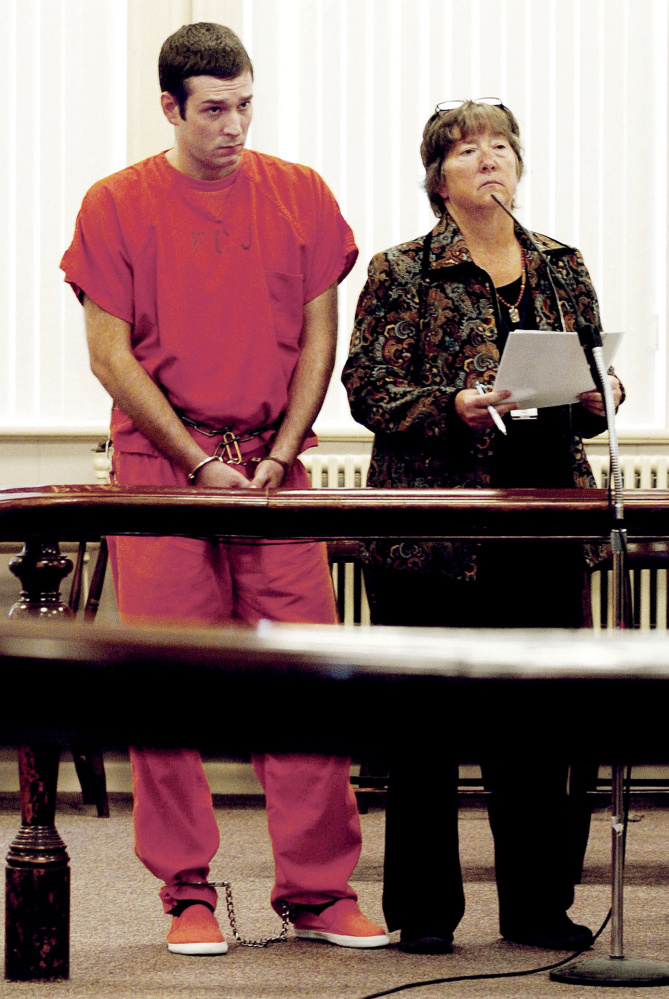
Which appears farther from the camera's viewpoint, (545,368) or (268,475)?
(268,475)

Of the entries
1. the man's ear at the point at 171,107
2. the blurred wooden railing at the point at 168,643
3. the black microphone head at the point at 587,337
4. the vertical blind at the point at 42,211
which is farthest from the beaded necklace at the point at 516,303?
the vertical blind at the point at 42,211

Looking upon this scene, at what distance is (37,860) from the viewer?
201 centimetres

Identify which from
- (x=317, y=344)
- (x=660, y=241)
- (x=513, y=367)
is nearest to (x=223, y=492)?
(x=513, y=367)

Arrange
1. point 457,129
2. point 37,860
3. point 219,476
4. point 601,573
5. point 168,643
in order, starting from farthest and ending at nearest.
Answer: point 601,573, point 457,129, point 219,476, point 37,860, point 168,643

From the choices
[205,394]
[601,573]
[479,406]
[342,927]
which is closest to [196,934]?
[342,927]

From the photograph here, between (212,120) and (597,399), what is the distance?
837 millimetres

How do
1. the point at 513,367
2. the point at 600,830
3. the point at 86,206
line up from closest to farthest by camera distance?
the point at 513,367 → the point at 86,206 → the point at 600,830

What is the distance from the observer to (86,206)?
2.31 meters

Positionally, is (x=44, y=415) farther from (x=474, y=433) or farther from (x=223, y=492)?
(x=223, y=492)

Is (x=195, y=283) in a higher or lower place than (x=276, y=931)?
higher

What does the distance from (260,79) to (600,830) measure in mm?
2712

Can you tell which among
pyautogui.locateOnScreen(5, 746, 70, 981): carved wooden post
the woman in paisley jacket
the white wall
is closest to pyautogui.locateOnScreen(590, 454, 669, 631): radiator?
the white wall

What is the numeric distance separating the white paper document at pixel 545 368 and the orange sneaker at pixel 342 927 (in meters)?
1.00

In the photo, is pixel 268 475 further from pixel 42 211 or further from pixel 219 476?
pixel 42 211
